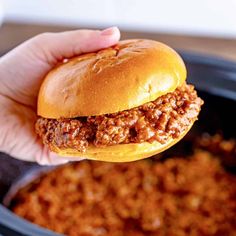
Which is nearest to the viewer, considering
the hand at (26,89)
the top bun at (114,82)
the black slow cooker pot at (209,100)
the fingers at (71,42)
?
the top bun at (114,82)

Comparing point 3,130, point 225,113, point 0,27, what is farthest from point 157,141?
point 0,27

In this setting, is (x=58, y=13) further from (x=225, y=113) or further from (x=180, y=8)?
(x=225, y=113)

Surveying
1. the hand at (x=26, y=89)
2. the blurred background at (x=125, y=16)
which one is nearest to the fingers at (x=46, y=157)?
the hand at (x=26, y=89)

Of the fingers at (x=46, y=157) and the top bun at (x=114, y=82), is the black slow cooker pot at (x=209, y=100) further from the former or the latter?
the top bun at (x=114, y=82)

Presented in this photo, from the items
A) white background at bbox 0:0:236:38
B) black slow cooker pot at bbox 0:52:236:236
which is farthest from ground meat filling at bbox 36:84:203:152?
white background at bbox 0:0:236:38

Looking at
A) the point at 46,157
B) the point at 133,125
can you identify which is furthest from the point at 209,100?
the point at 133,125
